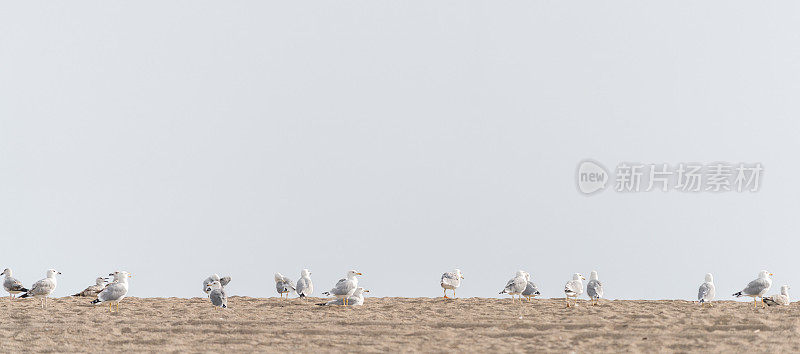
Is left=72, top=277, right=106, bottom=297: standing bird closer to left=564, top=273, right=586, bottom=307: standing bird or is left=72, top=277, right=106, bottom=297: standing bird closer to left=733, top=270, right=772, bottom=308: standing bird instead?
left=564, top=273, right=586, bottom=307: standing bird

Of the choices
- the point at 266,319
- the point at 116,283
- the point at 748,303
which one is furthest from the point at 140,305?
the point at 748,303

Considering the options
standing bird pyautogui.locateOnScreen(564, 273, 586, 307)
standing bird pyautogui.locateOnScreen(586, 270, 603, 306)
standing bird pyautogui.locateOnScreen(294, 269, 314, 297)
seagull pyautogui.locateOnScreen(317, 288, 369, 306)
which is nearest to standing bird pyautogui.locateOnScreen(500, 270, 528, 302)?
standing bird pyautogui.locateOnScreen(564, 273, 586, 307)

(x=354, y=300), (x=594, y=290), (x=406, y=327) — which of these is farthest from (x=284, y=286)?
(x=594, y=290)

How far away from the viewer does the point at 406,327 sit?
1680cm

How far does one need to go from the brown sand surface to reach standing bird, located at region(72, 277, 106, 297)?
5.43 ft

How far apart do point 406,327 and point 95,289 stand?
10.4 m

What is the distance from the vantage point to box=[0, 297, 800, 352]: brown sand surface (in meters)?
15.1

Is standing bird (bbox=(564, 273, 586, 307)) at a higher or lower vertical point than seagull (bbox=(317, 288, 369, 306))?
higher

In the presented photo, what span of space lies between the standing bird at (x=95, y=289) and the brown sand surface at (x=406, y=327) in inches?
65.2

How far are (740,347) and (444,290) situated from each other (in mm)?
8862

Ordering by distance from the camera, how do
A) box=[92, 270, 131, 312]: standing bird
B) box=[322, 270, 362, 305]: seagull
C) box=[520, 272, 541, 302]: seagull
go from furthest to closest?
box=[520, 272, 541, 302]: seagull < box=[322, 270, 362, 305]: seagull < box=[92, 270, 131, 312]: standing bird

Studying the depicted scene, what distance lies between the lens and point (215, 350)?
588 inches

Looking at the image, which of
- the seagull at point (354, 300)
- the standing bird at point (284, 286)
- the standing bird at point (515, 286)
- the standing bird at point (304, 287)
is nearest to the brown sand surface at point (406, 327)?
the seagull at point (354, 300)

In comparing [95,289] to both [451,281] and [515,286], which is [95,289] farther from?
[515,286]
